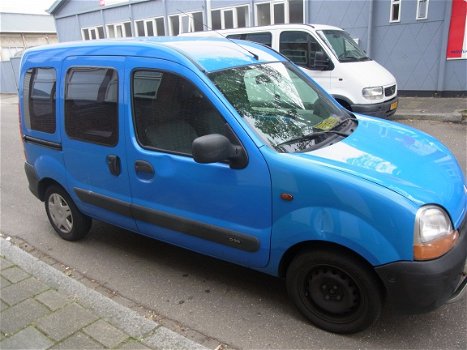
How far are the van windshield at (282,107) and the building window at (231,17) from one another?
11.3m

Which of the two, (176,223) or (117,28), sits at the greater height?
(117,28)

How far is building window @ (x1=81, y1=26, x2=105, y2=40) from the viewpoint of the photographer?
19.5 meters

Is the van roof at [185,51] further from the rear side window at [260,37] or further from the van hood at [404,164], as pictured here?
the rear side window at [260,37]

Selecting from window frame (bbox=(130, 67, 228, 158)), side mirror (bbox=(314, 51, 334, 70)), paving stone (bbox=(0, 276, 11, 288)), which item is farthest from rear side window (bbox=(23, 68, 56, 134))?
side mirror (bbox=(314, 51, 334, 70))

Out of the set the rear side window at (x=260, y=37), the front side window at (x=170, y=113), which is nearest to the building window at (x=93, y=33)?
the rear side window at (x=260, y=37)

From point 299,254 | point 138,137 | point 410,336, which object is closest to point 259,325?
point 299,254

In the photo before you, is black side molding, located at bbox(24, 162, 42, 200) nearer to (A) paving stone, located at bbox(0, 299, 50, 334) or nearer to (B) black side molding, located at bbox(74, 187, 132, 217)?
(B) black side molding, located at bbox(74, 187, 132, 217)

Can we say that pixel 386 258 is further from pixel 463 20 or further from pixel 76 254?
pixel 463 20

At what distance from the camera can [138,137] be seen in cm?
340

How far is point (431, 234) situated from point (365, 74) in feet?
20.3

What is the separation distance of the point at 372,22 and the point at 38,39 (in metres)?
33.3

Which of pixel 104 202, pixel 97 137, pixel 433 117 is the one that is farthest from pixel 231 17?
pixel 104 202

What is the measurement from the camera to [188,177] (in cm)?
311

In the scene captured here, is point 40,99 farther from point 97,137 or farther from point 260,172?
point 260,172
